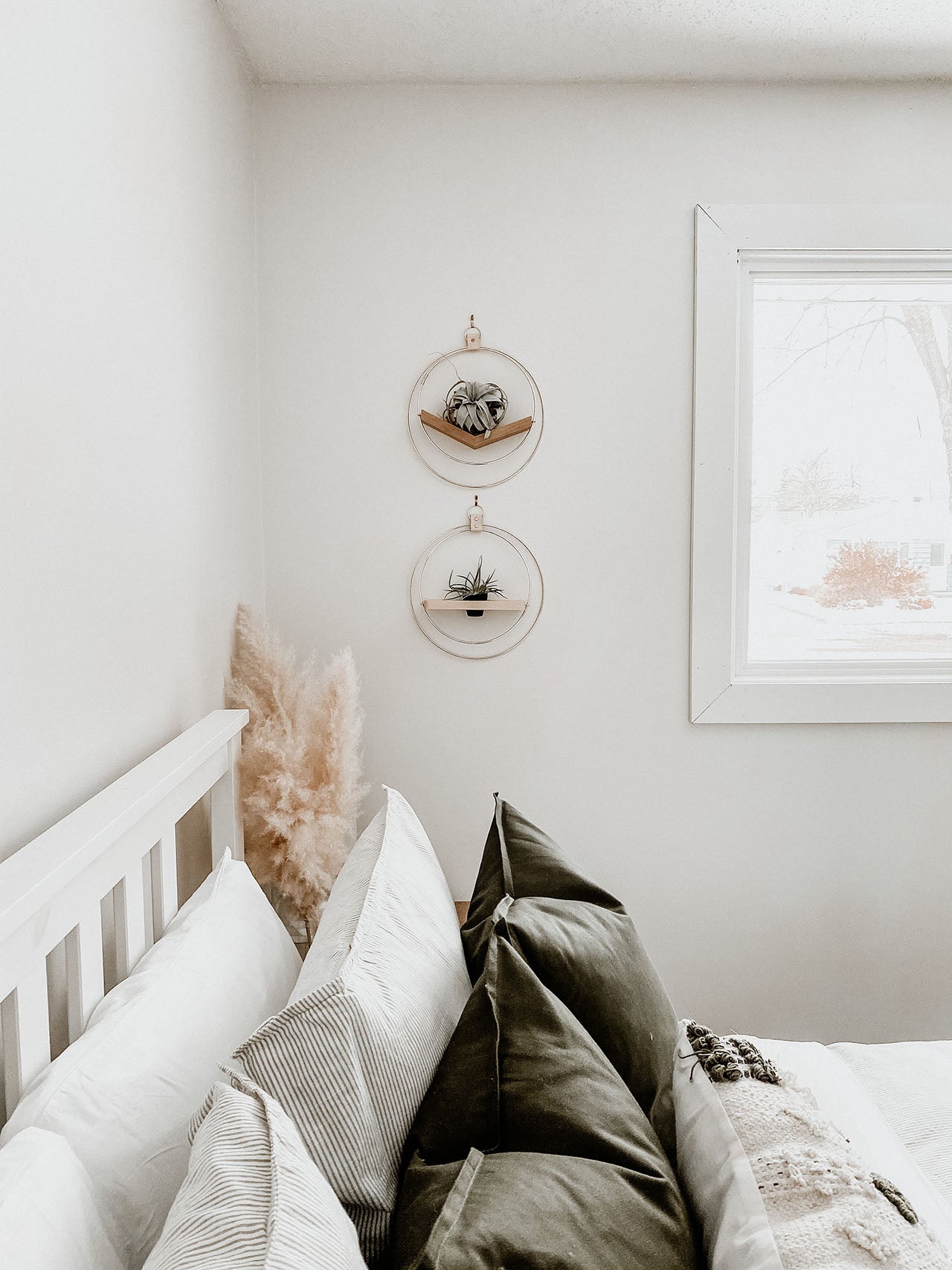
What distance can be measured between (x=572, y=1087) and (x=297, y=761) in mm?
1121

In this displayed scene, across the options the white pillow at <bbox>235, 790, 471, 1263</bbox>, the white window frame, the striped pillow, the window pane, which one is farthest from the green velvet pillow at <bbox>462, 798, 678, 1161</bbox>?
the window pane

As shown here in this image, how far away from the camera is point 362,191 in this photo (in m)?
2.26

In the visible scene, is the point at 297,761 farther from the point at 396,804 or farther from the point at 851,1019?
the point at 851,1019

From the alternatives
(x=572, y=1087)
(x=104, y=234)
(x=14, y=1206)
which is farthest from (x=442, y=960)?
(x=104, y=234)

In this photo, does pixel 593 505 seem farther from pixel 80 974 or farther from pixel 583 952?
pixel 80 974

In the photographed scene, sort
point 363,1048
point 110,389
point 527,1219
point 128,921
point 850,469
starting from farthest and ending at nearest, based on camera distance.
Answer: point 850,469 < point 110,389 < point 128,921 < point 363,1048 < point 527,1219

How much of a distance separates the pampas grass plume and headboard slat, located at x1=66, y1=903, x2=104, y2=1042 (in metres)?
0.77

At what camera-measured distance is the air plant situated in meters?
2.22

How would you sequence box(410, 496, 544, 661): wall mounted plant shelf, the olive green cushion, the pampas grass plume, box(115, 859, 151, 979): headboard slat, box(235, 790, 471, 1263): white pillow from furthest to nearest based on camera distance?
box(410, 496, 544, 661): wall mounted plant shelf, the pampas grass plume, box(115, 859, 151, 979): headboard slat, box(235, 790, 471, 1263): white pillow, the olive green cushion

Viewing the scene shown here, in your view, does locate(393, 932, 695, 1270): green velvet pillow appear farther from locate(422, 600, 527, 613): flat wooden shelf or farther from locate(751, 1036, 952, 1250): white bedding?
locate(422, 600, 527, 613): flat wooden shelf

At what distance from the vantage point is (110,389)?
130cm

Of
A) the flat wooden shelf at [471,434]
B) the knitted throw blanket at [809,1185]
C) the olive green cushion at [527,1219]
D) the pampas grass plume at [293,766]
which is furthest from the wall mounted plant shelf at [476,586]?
the olive green cushion at [527,1219]

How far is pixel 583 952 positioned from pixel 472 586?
1.33 meters

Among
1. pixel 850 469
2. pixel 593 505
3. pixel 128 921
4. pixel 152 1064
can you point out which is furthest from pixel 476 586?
pixel 152 1064
